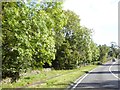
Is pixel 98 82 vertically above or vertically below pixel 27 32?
below

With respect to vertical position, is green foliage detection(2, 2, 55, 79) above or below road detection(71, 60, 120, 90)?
above

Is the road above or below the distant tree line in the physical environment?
below

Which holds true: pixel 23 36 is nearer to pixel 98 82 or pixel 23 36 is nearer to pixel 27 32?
pixel 27 32

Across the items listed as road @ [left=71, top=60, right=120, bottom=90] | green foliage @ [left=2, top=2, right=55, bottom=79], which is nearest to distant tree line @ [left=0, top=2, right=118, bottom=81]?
green foliage @ [left=2, top=2, right=55, bottom=79]

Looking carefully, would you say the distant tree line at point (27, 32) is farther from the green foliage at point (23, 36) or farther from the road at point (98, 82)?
the road at point (98, 82)

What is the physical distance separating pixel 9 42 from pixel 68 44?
43.0 m

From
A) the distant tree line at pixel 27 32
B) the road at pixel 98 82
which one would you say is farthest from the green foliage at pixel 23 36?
the road at pixel 98 82

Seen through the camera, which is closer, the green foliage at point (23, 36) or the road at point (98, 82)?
the green foliage at point (23, 36)

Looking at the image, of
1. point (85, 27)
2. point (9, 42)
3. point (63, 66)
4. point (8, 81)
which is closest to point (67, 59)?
point (63, 66)

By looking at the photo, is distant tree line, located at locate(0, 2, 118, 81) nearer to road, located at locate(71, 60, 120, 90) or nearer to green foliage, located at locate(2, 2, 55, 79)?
green foliage, located at locate(2, 2, 55, 79)

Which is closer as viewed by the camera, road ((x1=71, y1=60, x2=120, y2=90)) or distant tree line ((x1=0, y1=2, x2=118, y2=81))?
distant tree line ((x1=0, y1=2, x2=118, y2=81))

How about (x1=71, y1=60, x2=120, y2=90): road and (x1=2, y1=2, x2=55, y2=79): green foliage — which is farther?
(x1=71, y1=60, x2=120, y2=90): road

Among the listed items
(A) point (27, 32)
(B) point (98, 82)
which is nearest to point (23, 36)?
(A) point (27, 32)

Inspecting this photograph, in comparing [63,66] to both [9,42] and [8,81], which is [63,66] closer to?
[8,81]
